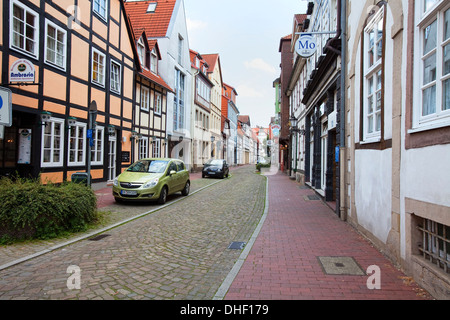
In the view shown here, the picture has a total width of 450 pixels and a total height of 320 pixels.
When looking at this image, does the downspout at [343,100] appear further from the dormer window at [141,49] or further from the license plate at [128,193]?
the dormer window at [141,49]

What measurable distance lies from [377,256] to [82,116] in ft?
37.7

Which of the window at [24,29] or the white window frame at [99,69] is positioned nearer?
the window at [24,29]

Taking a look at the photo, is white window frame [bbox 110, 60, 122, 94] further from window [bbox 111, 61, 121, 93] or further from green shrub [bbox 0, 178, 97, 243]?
green shrub [bbox 0, 178, 97, 243]

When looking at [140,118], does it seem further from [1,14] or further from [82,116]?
[1,14]

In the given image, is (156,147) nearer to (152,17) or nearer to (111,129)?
(111,129)

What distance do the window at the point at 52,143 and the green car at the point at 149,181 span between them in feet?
7.69

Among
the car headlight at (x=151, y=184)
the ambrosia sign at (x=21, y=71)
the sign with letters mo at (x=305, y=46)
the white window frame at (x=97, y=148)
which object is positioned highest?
the sign with letters mo at (x=305, y=46)

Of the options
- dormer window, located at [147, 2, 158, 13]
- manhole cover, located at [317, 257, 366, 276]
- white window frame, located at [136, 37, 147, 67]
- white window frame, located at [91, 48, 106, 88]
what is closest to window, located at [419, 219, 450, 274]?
manhole cover, located at [317, 257, 366, 276]

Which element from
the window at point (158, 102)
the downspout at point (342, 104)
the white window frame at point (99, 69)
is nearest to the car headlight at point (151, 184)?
the white window frame at point (99, 69)

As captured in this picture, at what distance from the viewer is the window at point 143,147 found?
730 inches

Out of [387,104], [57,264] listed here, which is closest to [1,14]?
[57,264]

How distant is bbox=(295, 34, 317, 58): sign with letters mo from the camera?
976 cm

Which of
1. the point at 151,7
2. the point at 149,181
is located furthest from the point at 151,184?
the point at 151,7

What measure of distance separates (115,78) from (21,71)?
24.3 feet
